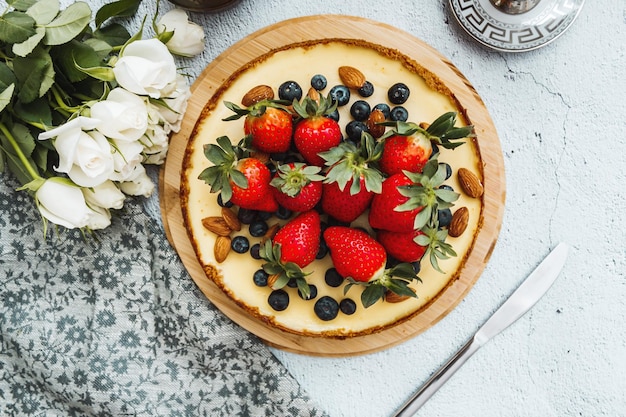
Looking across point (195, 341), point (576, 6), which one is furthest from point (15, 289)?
point (576, 6)

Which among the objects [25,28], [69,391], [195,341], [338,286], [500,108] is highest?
[500,108]

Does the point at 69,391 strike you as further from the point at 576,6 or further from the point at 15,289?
the point at 576,6

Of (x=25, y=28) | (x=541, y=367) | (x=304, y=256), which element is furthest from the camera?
(x=541, y=367)

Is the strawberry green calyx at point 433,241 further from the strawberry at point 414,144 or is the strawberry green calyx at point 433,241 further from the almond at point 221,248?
the almond at point 221,248

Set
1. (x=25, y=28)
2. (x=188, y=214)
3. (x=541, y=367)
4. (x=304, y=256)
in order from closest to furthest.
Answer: (x=25, y=28) → (x=304, y=256) → (x=188, y=214) → (x=541, y=367)

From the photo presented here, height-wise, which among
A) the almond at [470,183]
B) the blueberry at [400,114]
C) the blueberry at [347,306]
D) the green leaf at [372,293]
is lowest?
the blueberry at [347,306]

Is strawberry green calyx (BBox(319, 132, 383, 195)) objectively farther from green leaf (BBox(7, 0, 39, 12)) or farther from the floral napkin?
green leaf (BBox(7, 0, 39, 12))

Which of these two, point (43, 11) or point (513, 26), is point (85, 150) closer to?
point (43, 11)

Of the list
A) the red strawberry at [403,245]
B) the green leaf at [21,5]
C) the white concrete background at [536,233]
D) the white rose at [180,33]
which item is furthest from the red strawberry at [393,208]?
the green leaf at [21,5]
